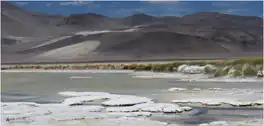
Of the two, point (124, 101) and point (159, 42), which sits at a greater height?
point (159, 42)

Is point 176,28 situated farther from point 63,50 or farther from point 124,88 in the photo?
point 124,88

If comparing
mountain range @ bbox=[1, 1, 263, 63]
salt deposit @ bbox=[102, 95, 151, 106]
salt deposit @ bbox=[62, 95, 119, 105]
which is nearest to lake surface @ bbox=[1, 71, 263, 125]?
salt deposit @ bbox=[62, 95, 119, 105]

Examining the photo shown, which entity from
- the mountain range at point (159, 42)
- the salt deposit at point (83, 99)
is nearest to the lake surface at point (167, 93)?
the salt deposit at point (83, 99)

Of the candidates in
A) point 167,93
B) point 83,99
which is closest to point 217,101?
point 167,93

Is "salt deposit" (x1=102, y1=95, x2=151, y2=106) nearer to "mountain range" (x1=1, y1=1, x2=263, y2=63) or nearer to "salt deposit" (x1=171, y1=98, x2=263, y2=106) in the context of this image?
"salt deposit" (x1=171, y1=98, x2=263, y2=106)

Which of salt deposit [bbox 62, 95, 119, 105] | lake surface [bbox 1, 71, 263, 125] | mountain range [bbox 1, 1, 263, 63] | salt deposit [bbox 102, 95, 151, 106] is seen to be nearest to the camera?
lake surface [bbox 1, 71, 263, 125]

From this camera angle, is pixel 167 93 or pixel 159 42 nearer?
pixel 167 93

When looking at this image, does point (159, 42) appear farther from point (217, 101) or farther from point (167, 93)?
point (217, 101)

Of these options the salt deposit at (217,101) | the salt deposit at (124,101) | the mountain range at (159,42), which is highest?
the mountain range at (159,42)

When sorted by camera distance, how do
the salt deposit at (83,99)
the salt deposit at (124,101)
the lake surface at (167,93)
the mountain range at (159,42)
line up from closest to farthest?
1. the lake surface at (167,93)
2. the salt deposit at (124,101)
3. the salt deposit at (83,99)
4. the mountain range at (159,42)

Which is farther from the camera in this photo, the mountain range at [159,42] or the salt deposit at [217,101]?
the mountain range at [159,42]

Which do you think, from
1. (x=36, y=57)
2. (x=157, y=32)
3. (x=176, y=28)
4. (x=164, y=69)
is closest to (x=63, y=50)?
(x=36, y=57)

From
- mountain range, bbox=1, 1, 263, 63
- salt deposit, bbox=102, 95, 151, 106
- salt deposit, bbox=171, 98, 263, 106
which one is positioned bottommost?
salt deposit, bbox=171, 98, 263, 106

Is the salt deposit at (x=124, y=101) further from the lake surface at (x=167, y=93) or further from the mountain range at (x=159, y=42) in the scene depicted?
the mountain range at (x=159, y=42)
